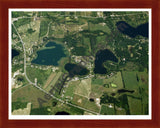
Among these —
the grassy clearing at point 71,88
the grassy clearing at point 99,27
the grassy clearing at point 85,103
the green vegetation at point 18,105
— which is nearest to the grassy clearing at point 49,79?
the grassy clearing at point 71,88

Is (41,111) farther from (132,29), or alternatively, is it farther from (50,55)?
(132,29)

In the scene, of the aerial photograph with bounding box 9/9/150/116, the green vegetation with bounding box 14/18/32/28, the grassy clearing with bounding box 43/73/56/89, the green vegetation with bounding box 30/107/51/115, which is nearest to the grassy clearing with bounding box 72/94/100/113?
the aerial photograph with bounding box 9/9/150/116

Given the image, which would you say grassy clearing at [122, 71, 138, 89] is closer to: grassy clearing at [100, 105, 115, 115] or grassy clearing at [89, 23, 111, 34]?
grassy clearing at [100, 105, 115, 115]

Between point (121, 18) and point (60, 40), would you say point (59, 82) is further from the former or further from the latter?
point (121, 18)

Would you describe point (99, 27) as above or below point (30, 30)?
above

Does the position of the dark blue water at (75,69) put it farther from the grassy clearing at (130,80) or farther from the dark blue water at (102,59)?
the grassy clearing at (130,80)

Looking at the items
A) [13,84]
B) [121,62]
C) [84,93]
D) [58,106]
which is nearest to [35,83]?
[13,84]

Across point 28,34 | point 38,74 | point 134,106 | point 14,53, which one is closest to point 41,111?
point 38,74

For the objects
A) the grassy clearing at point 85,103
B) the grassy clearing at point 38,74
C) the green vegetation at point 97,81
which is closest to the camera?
the grassy clearing at point 85,103
